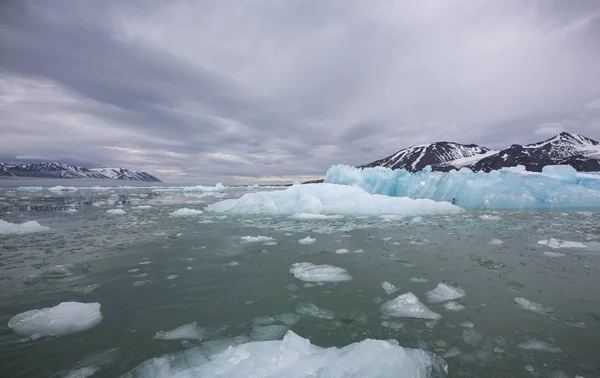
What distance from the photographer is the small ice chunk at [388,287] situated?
483 cm

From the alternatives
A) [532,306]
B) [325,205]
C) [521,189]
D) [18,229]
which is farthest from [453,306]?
[521,189]

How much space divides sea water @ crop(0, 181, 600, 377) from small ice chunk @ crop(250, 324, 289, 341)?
23 millimetres

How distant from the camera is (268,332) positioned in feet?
11.6

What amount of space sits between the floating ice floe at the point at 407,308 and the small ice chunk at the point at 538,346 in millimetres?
937

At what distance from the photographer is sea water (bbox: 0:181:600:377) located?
Result: 288 centimetres

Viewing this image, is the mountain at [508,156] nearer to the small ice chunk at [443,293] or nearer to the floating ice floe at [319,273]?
the small ice chunk at [443,293]

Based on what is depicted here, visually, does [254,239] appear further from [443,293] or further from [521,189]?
[521,189]

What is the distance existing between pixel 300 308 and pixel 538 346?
2.90m

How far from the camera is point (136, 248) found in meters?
7.97

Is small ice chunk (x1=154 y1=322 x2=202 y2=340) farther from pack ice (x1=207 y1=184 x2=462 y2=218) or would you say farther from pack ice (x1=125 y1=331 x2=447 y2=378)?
pack ice (x1=207 y1=184 x2=462 y2=218)

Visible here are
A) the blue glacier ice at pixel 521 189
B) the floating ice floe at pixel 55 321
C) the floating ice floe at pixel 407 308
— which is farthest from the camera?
the blue glacier ice at pixel 521 189

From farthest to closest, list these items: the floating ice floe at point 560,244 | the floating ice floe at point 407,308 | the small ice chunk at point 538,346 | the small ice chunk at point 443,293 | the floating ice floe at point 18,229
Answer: the floating ice floe at point 18,229, the floating ice floe at point 560,244, the small ice chunk at point 443,293, the floating ice floe at point 407,308, the small ice chunk at point 538,346

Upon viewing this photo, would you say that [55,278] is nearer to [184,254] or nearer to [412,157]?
[184,254]

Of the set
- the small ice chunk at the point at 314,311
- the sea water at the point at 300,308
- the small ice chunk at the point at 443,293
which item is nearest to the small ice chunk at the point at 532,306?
the sea water at the point at 300,308
